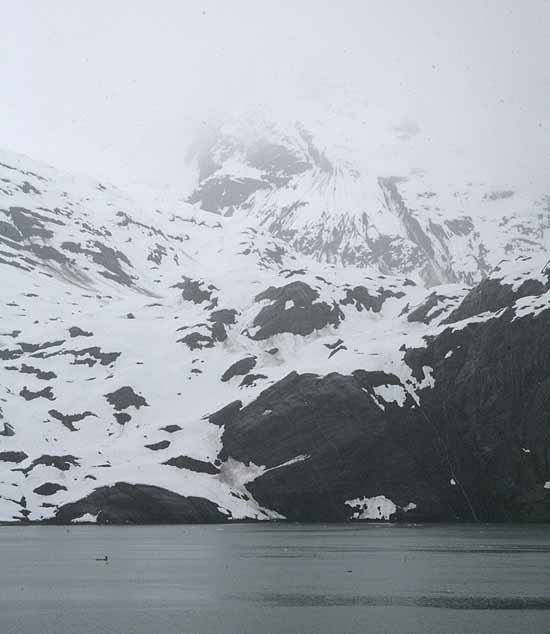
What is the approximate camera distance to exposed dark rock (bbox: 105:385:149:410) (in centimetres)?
18975

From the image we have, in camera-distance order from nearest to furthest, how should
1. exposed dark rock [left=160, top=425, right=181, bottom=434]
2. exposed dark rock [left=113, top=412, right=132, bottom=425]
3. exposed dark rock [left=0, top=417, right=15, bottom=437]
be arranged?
exposed dark rock [left=0, top=417, right=15, bottom=437]
exposed dark rock [left=160, top=425, right=181, bottom=434]
exposed dark rock [left=113, top=412, right=132, bottom=425]

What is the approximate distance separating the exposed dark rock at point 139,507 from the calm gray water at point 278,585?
96.5 feet

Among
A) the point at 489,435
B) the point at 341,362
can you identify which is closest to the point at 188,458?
the point at 341,362

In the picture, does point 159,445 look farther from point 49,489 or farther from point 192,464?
point 49,489

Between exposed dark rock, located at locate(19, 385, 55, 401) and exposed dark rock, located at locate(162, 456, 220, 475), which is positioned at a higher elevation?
exposed dark rock, located at locate(162, 456, 220, 475)

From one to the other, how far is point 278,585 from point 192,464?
3696 inches

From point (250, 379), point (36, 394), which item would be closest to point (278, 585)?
point (250, 379)

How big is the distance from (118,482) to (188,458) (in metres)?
16.8

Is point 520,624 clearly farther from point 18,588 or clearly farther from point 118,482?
point 118,482

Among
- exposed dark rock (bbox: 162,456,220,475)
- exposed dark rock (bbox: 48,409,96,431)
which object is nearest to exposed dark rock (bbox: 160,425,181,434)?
exposed dark rock (bbox: 162,456,220,475)

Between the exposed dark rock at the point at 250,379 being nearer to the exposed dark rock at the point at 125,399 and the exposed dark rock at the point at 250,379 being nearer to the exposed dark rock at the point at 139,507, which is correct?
the exposed dark rock at the point at 125,399

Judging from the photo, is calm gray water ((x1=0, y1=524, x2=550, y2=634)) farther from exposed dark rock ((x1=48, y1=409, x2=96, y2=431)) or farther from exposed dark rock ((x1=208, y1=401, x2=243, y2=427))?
exposed dark rock ((x1=48, y1=409, x2=96, y2=431))

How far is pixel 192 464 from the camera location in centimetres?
16275

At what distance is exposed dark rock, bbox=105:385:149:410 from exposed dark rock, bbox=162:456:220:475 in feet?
96.3
